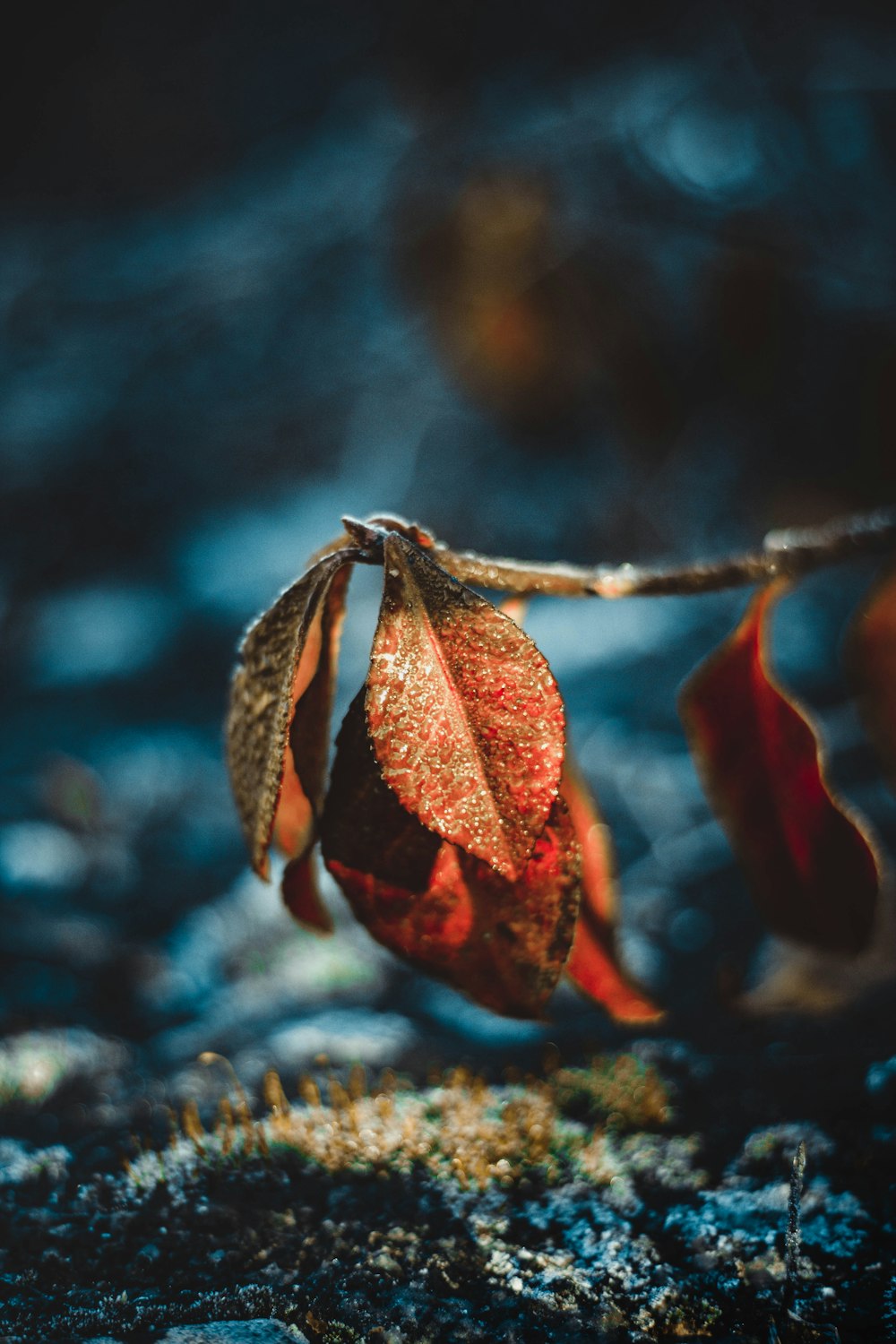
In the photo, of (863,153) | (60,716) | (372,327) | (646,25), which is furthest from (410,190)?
(60,716)

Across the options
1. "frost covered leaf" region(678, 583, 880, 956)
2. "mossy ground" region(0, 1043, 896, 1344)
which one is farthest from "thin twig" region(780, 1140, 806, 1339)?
"frost covered leaf" region(678, 583, 880, 956)

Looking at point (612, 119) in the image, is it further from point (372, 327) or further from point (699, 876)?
point (699, 876)

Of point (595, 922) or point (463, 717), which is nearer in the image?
point (463, 717)

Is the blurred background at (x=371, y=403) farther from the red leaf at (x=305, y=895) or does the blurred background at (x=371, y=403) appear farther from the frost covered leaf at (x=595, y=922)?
the red leaf at (x=305, y=895)

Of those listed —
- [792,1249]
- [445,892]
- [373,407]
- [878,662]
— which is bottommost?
[792,1249]

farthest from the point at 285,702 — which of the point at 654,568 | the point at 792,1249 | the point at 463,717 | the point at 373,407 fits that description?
the point at 373,407

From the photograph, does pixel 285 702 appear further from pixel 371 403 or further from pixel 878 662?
pixel 371 403

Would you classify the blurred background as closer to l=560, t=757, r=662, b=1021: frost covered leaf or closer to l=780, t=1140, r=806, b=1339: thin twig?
l=560, t=757, r=662, b=1021: frost covered leaf
